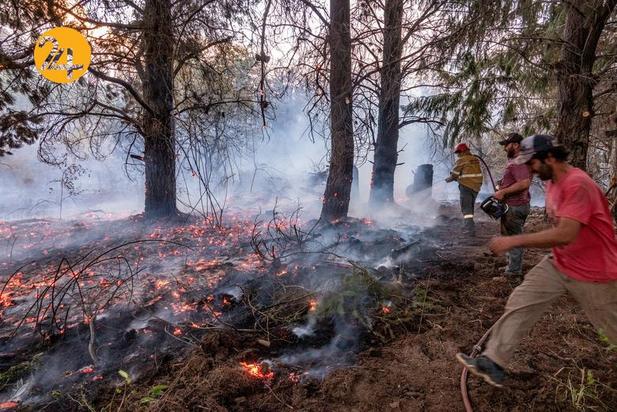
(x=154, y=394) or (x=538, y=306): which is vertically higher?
(x=538, y=306)

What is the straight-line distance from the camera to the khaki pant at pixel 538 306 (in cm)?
248

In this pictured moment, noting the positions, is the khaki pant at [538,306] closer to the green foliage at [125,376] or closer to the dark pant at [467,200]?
the green foliage at [125,376]

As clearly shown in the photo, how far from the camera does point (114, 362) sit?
3.55 m

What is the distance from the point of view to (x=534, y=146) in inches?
105

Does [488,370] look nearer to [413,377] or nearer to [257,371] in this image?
[413,377]

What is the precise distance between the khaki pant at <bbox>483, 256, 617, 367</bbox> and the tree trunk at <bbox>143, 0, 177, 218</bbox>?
5.23m

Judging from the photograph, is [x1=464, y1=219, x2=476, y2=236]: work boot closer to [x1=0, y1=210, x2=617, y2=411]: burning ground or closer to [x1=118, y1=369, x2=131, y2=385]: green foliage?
[x1=0, y1=210, x2=617, y2=411]: burning ground

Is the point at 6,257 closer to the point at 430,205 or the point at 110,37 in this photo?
the point at 110,37

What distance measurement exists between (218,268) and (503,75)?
7.85m

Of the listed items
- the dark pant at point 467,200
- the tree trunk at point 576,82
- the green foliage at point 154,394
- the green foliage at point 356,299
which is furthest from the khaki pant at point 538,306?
the tree trunk at point 576,82

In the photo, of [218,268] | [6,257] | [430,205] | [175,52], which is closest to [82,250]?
[6,257]

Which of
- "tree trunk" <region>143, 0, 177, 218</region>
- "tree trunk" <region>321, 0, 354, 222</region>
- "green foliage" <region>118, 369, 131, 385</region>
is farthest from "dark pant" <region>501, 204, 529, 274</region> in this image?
"tree trunk" <region>143, 0, 177, 218</region>

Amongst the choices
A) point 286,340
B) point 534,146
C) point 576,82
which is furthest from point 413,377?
point 576,82

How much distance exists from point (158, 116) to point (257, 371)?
20.8 feet
